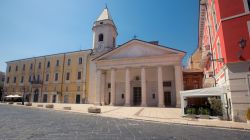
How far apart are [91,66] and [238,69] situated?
91.6 ft

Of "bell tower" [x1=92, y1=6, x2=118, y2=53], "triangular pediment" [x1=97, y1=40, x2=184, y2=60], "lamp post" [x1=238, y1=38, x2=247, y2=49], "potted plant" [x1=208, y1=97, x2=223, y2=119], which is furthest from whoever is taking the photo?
"bell tower" [x1=92, y1=6, x2=118, y2=53]

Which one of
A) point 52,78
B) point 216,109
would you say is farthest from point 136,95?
point 52,78

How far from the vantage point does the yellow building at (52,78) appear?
116 ft

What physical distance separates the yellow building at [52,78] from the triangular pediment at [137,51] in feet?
33.1

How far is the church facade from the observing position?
971 inches

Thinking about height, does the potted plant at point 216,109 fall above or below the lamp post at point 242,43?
below

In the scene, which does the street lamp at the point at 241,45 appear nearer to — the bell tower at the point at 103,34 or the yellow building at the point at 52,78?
the bell tower at the point at 103,34

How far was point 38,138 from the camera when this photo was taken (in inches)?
215

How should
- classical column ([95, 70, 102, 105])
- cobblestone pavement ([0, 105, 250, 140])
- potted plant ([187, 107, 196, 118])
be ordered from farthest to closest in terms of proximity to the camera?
1. classical column ([95, 70, 102, 105])
2. potted plant ([187, 107, 196, 118])
3. cobblestone pavement ([0, 105, 250, 140])

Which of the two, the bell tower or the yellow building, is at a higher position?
the bell tower

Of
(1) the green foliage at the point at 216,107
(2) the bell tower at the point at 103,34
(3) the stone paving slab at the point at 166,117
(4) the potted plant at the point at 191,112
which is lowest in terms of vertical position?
(3) the stone paving slab at the point at 166,117

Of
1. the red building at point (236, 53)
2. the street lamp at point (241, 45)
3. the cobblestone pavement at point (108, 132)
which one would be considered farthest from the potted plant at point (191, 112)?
the street lamp at point (241, 45)

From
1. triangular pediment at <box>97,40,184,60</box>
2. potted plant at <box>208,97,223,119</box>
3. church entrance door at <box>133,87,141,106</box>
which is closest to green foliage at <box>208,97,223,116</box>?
potted plant at <box>208,97,223,119</box>

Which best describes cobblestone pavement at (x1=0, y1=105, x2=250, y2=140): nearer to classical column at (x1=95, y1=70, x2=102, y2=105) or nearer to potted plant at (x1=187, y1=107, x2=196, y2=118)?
potted plant at (x1=187, y1=107, x2=196, y2=118)
